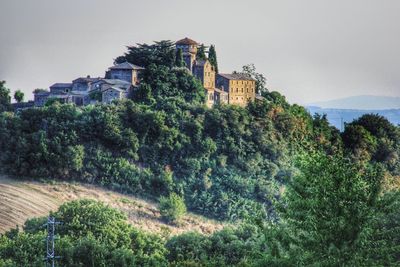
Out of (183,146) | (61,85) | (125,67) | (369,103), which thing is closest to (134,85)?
(125,67)

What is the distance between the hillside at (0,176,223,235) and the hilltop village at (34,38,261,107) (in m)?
7.76

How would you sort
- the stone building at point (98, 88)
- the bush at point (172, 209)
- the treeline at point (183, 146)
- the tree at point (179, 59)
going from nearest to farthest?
1. the bush at point (172, 209)
2. the treeline at point (183, 146)
3. the stone building at point (98, 88)
4. the tree at point (179, 59)

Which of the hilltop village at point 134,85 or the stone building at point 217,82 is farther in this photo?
the stone building at point 217,82

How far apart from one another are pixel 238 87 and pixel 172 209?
48.6 ft

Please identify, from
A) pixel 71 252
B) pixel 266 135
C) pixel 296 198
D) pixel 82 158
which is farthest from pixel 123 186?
pixel 296 198

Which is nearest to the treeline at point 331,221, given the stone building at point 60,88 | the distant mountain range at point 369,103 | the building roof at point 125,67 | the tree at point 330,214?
the tree at point 330,214

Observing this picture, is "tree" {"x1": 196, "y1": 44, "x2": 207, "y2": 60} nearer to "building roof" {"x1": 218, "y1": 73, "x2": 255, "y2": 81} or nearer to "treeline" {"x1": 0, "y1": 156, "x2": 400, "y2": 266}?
"building roof" {"x1": 218, "y1": 73, "x2": 255, "y2": 81}

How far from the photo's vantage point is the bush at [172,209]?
50.8 m

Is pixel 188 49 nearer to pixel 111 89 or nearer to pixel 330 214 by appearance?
pixel 111 89

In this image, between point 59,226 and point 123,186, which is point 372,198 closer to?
point 59,226

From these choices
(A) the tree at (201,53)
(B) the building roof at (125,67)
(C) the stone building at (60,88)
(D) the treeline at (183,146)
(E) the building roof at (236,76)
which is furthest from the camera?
(A) the tree at (201,53)

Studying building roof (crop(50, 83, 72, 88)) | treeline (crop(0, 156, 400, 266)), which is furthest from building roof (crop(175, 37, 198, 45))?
treeline (crop(0, 156, 400, 266))

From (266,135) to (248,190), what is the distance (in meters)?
4.70

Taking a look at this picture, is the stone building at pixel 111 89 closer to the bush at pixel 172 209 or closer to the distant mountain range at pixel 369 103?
the bush at pixel 172 209
